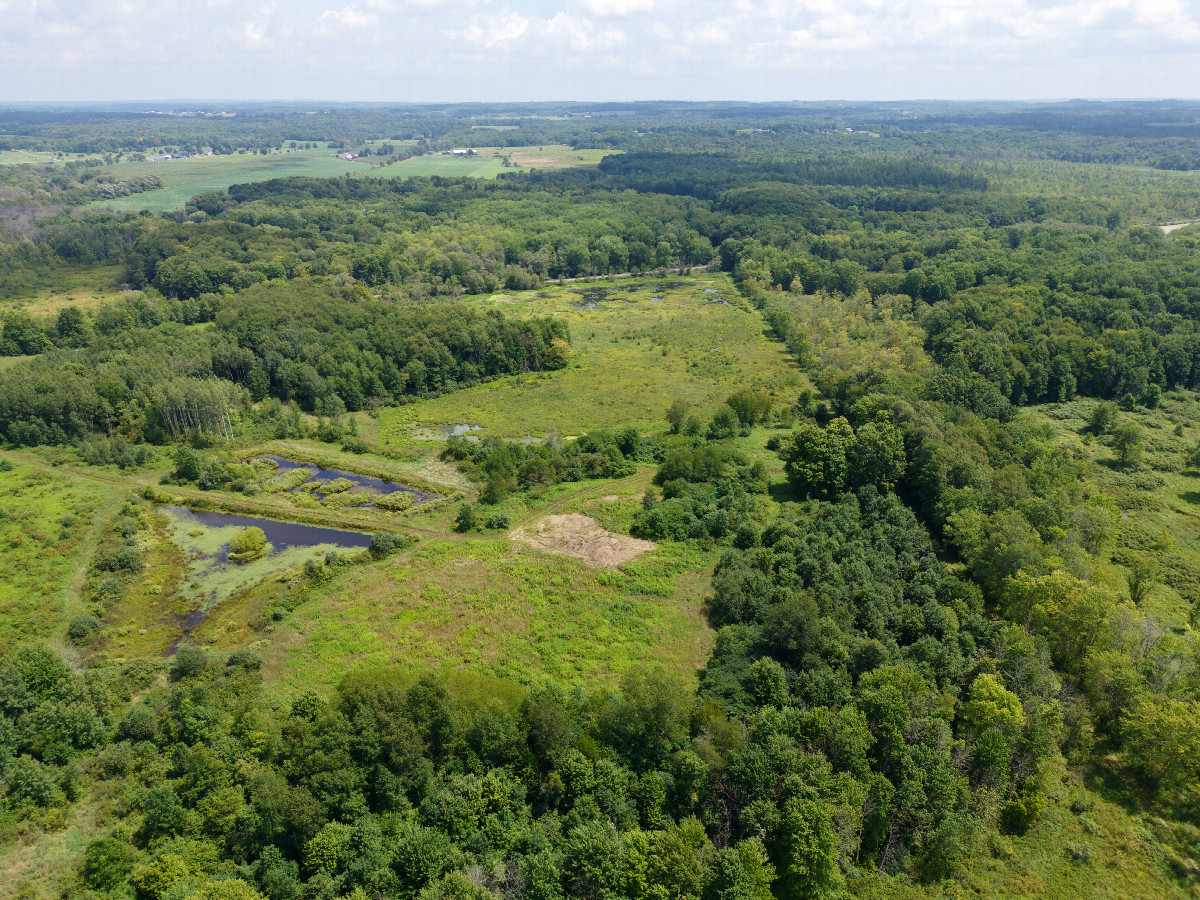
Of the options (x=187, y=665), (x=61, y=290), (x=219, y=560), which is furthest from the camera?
(x=61, y=290)

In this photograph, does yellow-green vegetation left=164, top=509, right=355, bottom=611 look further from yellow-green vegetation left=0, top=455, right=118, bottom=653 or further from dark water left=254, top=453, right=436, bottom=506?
dark water left=254, top=453, right=436, bottom=506

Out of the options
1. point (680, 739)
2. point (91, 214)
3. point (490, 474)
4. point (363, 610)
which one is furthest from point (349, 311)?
point (91, 214)

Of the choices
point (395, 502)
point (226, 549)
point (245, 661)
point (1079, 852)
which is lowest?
point (1079, 852)

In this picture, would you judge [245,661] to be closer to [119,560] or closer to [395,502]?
[119,560]

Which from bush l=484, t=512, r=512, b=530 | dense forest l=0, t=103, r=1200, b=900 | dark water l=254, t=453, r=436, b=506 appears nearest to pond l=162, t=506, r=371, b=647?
dense forest l=0, t=103, r=1200, b=900

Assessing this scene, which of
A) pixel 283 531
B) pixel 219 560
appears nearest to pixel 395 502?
pixel 283 531
